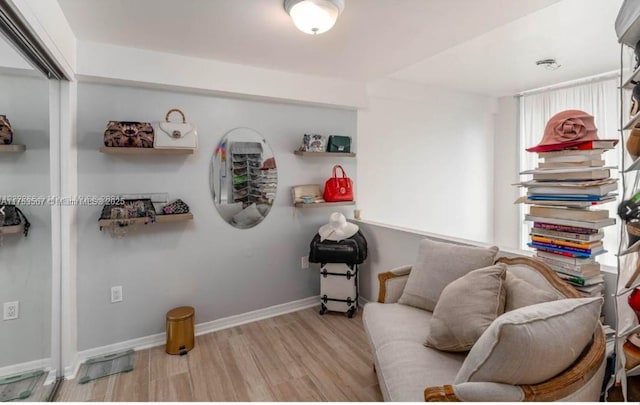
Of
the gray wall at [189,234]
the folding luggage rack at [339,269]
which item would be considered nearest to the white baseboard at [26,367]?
the gray wall at [189,234]

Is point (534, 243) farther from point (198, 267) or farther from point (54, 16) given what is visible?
point (54, 16)

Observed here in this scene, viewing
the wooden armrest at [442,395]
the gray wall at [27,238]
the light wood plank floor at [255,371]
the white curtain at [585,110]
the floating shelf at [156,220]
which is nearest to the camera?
the wooden armrest at [442,395]

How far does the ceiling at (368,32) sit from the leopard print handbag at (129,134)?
58 cm

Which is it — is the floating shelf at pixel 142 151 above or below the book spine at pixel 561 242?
above

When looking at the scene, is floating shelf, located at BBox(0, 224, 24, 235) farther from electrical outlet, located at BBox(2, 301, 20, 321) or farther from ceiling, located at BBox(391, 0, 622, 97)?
ceiling, located at BBox(391, 0, 622, 97)

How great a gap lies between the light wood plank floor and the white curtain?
2.74m

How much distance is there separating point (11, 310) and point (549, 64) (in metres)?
4.65

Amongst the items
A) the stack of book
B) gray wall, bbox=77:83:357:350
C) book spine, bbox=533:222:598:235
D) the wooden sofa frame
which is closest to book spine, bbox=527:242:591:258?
the stack of book

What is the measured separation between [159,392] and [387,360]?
1485 millimetres

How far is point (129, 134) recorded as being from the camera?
89.1 inches

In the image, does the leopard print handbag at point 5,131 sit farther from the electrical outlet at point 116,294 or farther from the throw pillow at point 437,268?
the throw pillow at point 437,268

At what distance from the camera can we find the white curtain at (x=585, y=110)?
3.41 metres

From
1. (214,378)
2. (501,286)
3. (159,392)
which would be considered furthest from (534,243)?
(159,392)

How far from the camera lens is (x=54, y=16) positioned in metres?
1.72
